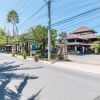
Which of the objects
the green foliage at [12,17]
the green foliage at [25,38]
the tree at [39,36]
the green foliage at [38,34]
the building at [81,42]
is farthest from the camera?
the green foliage at [12,17]

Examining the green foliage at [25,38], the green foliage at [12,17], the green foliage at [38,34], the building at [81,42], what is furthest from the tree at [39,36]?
the green foliage at [12,17]

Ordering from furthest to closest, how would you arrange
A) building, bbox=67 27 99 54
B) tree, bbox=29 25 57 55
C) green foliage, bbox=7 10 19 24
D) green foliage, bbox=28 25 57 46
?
green foliage, bbox=7 10 19 24 → building, bbox=67 27 99 54 → green foliage, bbox=28 25 57 46 → tree, bbox=29 25 57 55

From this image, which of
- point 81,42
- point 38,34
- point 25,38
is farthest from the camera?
point 81,42

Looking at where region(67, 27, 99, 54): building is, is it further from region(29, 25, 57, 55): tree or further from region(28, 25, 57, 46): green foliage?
region(29, 25, 57, 55): tree

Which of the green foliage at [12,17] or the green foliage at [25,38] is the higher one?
the green foliage at [12,17]

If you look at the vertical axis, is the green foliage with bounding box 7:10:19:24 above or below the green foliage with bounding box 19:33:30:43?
above

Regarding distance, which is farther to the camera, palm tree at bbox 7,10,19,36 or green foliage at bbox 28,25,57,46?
palm tree at bbox 7,10,19,36

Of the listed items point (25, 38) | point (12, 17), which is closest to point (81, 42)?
point (25, 38)

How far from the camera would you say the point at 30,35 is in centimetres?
6569

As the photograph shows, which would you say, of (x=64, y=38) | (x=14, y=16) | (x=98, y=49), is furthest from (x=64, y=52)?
(x=14, y=16)

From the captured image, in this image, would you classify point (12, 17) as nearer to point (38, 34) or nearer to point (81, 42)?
point (81, 42)

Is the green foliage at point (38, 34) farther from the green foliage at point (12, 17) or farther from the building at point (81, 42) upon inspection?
the green foliage at point (12, 17)

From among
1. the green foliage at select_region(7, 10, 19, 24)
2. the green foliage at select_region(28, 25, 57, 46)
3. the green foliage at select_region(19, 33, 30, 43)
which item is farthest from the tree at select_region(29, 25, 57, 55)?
the green foliage at select_region(7, 10, 19, 24)

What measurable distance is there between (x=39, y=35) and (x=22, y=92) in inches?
1946
